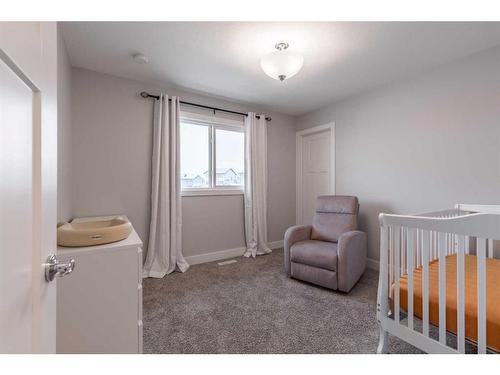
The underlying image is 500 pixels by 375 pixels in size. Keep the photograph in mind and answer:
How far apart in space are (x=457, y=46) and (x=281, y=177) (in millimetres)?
2591

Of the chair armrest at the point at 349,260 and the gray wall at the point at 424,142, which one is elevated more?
the gray wall at the point at 424,142

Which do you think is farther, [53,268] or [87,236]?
[87,236]

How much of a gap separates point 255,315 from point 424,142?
8.23ft

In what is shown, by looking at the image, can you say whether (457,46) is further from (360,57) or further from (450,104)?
(360,57)

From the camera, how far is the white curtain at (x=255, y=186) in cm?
350

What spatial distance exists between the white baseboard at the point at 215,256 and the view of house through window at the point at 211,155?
0.97 metres

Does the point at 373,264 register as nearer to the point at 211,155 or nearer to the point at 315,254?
the point at 315,254

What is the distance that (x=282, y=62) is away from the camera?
184 cm

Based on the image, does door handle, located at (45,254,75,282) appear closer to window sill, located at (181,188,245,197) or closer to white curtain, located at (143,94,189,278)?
white curtain, located at (143,94,189,278)

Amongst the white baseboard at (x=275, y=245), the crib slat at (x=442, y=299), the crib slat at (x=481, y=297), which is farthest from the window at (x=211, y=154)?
the crib slat at (x=481, y=297)

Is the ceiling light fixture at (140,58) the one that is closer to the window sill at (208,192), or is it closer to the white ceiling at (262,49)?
the white ceiling at (262,49)

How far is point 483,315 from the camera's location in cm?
98

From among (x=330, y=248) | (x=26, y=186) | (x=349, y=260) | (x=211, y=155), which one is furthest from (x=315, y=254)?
(x=26, y=186)
